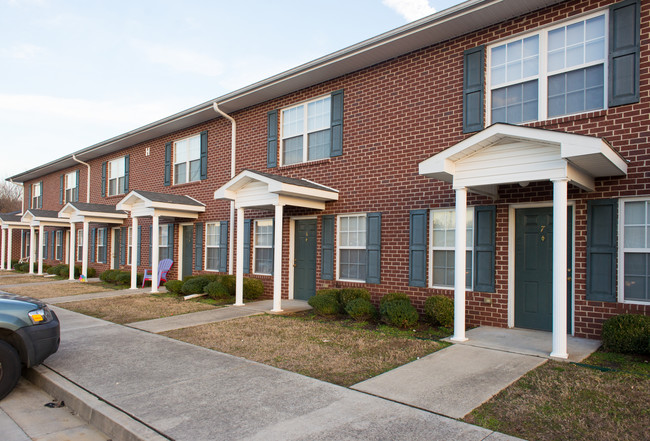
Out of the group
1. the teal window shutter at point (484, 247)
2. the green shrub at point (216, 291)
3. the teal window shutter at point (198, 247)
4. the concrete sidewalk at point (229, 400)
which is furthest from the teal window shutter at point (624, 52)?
the teal window shutter at point (198, 247)

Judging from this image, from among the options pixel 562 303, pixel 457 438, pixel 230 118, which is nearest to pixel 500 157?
pixel 562 303

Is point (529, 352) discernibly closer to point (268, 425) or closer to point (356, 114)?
point (268, 425)

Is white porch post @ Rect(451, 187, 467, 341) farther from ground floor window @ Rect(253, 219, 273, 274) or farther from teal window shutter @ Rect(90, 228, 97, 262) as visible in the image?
teal window shutter @ Rect(90, 228, 97, 262)

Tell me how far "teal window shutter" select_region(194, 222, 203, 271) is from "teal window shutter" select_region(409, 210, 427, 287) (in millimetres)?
8048

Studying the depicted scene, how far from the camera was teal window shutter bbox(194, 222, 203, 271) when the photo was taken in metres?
14.9

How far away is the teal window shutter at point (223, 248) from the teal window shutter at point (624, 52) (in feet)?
34.4

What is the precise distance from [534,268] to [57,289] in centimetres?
1503

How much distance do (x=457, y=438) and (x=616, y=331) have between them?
152 inches

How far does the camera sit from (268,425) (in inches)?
162

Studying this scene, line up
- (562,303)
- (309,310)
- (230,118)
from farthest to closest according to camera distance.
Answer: (230,118) < (309,310) < (562,303)

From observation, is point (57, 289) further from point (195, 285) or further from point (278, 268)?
point (278, 268)

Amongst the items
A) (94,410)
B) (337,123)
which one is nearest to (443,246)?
(337,123)

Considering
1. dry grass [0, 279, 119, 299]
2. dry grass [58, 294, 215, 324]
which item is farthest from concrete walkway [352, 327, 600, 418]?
dry grass [0, 279, 119, 299]

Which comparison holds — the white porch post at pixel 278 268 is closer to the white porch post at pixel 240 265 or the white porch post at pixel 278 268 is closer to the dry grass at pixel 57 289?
the white porch post at pixel 240 265
